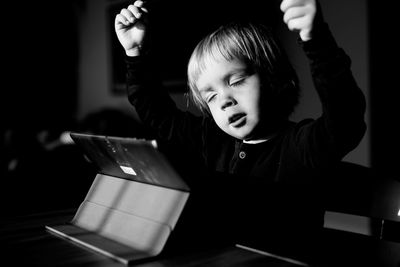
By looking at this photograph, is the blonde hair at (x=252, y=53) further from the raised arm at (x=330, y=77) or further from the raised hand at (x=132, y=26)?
the raised arm at (x=330, y=77)

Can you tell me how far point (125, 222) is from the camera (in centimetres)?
66

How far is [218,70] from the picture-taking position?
3.04 feet

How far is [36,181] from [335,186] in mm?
836

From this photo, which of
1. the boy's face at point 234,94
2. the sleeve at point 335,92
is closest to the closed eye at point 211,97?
the boy's face at point 234,94

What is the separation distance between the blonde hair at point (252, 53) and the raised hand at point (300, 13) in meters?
0.32

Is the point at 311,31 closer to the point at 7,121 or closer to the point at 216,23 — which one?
the point at 216,23

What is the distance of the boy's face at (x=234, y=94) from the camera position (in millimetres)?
880

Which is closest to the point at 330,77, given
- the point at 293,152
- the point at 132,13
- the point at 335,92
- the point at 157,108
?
the point at 335,92

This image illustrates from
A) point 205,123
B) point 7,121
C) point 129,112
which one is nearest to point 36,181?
point 205,123

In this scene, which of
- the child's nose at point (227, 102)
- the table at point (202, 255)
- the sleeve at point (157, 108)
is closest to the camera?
the table at point (202, 255)

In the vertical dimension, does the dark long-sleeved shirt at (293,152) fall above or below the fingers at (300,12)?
below

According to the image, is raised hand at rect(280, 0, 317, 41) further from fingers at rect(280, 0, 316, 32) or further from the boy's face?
the boy's face

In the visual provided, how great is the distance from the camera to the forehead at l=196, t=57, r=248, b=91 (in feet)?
3.00

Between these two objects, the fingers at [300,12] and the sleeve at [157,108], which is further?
the sleeve at [157,108]
